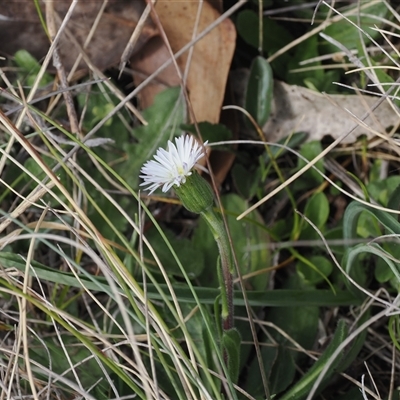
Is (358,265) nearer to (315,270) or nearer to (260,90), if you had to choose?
(315,270)

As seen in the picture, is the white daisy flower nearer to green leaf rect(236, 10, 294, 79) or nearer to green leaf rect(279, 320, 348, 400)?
green leaf rect(279, 320, 348, 400)

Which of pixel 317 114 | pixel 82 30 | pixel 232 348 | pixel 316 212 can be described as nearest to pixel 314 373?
pixel 232 348

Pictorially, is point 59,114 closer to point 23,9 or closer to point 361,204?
point 23,9

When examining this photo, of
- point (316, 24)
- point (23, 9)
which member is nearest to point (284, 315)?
point (316, 24)

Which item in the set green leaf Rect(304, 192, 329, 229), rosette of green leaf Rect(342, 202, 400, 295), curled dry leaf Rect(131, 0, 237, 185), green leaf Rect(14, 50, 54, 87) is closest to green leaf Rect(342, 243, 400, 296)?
rosette of green leaf Rect(342, 202, 400, 295)

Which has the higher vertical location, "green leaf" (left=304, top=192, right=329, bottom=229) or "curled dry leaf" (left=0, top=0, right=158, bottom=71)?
"curled dry leaf" (left=0, top=0, right=158, bottom=71)
